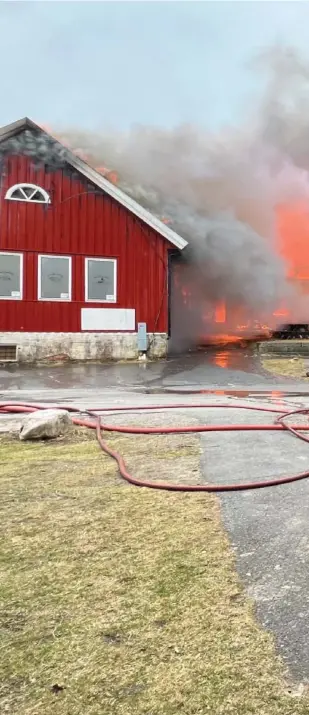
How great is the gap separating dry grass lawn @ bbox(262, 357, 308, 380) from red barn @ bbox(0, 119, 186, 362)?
380 centimetres

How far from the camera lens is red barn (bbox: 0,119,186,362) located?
14250 millimetres

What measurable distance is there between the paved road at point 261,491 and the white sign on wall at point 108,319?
5.44 meters

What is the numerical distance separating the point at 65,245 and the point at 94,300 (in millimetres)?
1928

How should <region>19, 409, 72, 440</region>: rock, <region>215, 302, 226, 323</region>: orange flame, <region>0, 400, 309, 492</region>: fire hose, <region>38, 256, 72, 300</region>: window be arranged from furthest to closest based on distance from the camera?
<region>215, 302, 226, 323</region>: orange flame → <region>38, 256, 72, 300</region>: window → <region>19, 409, 72, 440</region>: rock → <region>0, 400, 309, 492</region>: fire hose

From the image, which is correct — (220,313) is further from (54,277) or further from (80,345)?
(54,277)

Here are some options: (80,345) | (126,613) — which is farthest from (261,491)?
(80,345)

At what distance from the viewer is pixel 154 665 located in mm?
1363

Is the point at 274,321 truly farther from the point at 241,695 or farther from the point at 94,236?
the point at 241,695

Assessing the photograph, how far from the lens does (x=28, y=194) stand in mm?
14477

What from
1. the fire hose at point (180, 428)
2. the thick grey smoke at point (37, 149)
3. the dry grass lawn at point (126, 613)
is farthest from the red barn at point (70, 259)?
the dry grass lawn at point (126, 613)

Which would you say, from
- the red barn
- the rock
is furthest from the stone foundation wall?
the rock

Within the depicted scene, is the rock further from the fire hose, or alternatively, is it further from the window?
the window

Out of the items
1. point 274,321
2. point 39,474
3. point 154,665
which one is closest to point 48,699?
point 154,665

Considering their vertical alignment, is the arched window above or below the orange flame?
above
